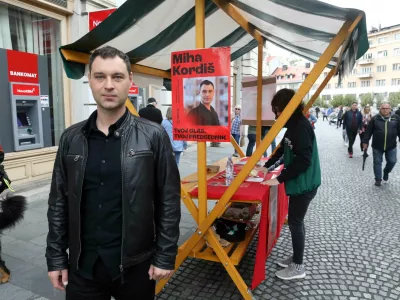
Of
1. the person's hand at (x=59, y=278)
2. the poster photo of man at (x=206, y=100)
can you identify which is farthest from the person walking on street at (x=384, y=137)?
the person's hand at (x=59, y=278)

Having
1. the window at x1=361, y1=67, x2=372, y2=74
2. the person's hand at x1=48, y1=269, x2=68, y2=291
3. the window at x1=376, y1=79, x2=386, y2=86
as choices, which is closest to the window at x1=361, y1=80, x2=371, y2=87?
the window at x1=361, y1=67, x2=372, y2=74

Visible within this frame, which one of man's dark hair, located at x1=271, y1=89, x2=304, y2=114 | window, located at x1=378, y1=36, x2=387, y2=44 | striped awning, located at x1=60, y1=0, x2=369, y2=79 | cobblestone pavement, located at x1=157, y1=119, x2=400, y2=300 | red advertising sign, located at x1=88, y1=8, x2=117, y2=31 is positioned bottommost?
cobblestone pavement, located at x1=157, y1=119, x2=400, y2=300

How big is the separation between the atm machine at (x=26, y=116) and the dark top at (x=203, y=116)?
434cm

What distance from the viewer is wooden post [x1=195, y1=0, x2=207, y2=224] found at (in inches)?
99.2

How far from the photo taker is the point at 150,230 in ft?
5.35

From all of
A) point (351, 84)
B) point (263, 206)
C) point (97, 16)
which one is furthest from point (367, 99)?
point (263, 206)

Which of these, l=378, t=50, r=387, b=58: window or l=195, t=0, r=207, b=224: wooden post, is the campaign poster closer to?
l=195, t=0, r=207, b=224: wooden post

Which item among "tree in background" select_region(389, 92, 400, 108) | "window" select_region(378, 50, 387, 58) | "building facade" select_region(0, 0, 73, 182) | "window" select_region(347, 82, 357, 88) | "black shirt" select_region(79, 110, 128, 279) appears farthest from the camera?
"window" select_region(347, 82, 357, 88)

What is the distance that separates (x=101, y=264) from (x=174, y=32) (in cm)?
248

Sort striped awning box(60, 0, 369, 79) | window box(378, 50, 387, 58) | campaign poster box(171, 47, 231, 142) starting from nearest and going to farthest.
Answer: striped awning box(60, 0, 369, 79)
campaign poster box(171, 47, 231, 142)
window box(378, 50, 387, 58)

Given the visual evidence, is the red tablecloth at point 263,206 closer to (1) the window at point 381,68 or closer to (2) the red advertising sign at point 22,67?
(2) the red advertising sign at point 22,67

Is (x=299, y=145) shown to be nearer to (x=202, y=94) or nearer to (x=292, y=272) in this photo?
(x=202, y=94)

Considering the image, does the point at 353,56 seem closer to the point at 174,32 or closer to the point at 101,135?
the point at 174,32

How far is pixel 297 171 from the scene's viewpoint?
111 inches
